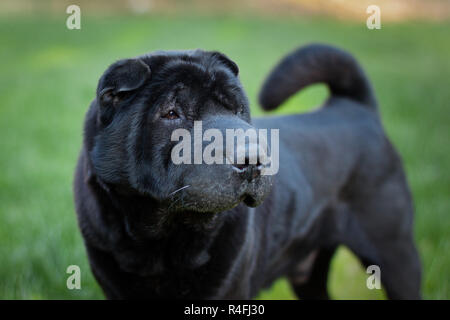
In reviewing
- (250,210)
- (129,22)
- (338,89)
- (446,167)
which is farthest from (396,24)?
(250,210)

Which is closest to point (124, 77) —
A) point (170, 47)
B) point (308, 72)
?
point (308, 72)

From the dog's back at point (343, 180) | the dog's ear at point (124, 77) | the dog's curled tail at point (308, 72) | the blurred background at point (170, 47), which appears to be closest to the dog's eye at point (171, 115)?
the dog's ear at point (124, 77)

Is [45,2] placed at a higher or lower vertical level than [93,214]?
higher

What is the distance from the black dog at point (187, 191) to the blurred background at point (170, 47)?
4.11 feet

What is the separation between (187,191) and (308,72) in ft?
5.67

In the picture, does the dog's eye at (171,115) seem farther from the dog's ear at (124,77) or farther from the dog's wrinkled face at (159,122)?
the dog's ear at (124,77)

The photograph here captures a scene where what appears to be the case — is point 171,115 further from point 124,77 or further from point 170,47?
point 170,47

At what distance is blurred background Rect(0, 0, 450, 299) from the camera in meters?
4.29

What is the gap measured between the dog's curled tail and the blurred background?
173cm

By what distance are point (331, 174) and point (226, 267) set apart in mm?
1174

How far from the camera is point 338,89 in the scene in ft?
12.9

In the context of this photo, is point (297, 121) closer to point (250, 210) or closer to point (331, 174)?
point (331, 174)

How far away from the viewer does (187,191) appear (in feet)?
7.54

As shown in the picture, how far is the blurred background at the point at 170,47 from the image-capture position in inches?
169
